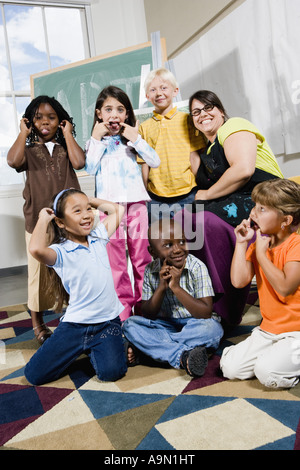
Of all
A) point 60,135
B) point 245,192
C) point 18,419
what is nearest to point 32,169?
point 60,135

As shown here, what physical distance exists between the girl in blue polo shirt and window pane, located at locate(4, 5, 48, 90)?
3.08 meters

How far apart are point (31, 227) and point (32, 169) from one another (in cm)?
27

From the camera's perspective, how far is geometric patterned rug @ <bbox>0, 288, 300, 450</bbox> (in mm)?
861

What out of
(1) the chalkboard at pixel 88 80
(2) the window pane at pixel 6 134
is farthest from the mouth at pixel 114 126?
(2) the window pane at pixel 6 134

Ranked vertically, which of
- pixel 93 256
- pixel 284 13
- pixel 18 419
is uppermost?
pixel 284 13

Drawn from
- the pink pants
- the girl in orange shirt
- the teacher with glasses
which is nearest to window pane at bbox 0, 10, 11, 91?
the pink pants

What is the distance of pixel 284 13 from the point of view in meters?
2.24

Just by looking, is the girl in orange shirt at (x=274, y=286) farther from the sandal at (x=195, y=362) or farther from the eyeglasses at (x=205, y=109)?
the eyeglasses at (x=205, y=109)

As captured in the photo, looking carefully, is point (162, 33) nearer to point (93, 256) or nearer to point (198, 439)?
point (93, 256)

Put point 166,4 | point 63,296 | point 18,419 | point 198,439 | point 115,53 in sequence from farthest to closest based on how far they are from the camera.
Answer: point 166,4 → point 115,53 → point 63,296 → point 18,419 → point 198,439

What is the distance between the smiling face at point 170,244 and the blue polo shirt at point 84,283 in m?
0.21

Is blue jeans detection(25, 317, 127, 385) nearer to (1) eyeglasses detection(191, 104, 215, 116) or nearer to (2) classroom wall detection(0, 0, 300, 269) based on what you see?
(1) eyeglasses detection(191, 104, 215, 116)

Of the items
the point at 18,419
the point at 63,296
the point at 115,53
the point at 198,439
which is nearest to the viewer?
the point at 198,439

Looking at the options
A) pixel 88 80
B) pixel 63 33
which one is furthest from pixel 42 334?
pixel 63 33
